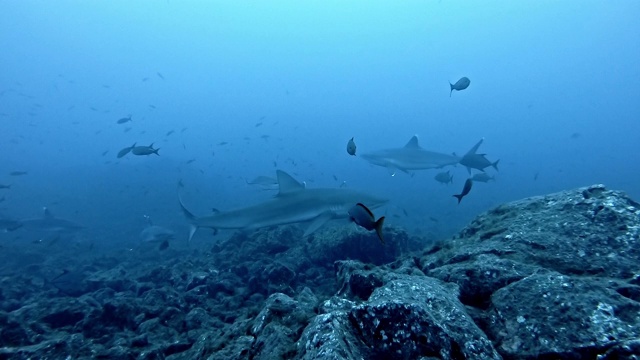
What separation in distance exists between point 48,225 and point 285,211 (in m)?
20.9

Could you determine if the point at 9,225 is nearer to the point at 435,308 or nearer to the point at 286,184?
the point at 286,184

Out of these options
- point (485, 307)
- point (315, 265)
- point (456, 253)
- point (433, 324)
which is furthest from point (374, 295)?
point (315, 265)

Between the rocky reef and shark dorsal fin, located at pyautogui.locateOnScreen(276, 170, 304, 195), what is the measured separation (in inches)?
85.7

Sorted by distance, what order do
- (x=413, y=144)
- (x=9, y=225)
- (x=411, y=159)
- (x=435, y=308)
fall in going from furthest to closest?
(x=9, y=225) < (x=413, y=144) < (x=411, y=159) < (x=435, y=308)

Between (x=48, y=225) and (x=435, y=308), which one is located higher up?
(x=435, y=308)

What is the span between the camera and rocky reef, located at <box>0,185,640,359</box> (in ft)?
8.57

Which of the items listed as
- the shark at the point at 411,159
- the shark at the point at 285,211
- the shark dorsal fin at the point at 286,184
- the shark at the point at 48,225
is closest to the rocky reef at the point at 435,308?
the shark at the point at 285,211

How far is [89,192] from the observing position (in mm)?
40000

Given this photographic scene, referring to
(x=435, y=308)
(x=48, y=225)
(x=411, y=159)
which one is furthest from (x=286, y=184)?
(x=48, y=225)

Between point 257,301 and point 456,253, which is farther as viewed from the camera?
point 257,301

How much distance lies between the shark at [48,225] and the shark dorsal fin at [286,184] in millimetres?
19898

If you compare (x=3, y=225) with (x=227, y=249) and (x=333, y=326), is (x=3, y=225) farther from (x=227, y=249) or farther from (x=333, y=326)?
(x=333, y=326)

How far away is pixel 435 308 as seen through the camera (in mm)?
2869

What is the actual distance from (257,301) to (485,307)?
4.54m
